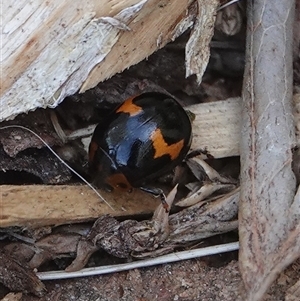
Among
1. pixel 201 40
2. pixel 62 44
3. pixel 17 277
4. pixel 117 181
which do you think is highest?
pixel 62 44

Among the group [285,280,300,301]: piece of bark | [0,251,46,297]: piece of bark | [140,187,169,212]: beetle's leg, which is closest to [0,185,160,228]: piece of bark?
[140,187,169,212]: beetle's leg

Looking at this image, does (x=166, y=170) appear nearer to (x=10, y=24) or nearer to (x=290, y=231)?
(x=290, y=231)

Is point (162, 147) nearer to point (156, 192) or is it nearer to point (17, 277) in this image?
point (156, 192)

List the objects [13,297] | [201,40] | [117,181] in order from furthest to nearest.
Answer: [117,181], [201,40], [13,297]

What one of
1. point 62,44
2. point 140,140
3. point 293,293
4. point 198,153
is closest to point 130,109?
point 140,140

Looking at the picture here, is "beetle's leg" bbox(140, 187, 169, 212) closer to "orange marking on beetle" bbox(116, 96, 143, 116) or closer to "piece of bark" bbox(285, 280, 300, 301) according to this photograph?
"orange marking on beetle" bbox(116, 96, 143, 116)

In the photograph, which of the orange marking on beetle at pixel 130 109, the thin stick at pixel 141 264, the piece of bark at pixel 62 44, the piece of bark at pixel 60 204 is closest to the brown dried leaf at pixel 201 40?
the piece of bark at pixel 62 44

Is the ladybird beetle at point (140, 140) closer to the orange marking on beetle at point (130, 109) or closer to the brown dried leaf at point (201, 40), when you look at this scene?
the orange marking on beetle at point (130, 109)
